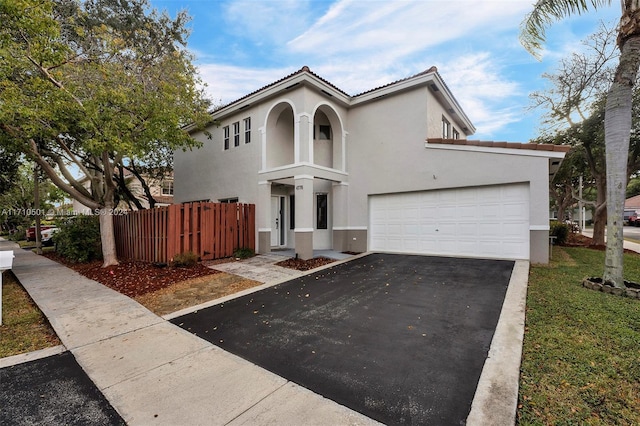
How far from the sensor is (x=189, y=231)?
9.69 metres

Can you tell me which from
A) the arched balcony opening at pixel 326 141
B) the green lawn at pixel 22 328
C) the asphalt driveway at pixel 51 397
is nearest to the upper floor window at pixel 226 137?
the arched balcony opening at pixel 326 141

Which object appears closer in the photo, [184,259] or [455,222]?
[184,259]

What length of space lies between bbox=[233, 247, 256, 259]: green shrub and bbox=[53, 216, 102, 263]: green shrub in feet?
19.4

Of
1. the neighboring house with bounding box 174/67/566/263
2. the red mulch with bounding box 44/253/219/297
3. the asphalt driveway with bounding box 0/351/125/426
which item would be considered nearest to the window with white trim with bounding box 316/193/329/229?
the neighboring house with bounding box 174/67/566/263

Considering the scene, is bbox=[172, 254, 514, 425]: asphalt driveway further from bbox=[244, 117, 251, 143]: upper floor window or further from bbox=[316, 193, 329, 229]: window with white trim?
bbox=[244, 117, 251, 143]: upper floor window

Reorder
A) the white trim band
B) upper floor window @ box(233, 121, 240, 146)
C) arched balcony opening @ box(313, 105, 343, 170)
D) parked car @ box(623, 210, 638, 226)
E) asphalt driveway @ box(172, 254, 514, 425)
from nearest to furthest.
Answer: asphalt driveway @ box(172, 254, 514, 425) < the white trim band < arched balcony opening @ box(313, 105, 343, 170) < upper floor window @ box(233, 121, 240, 146) < parked car @ box(623, 210, 638, 226)

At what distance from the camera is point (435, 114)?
11.0m

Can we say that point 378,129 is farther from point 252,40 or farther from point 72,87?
point 72,87

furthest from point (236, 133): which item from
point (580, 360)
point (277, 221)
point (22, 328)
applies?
point (580, 360)

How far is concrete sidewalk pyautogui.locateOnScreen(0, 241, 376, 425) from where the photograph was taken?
2.51 metres

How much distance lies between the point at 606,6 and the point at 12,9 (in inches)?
504

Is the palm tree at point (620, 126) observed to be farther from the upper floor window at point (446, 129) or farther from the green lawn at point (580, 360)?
the upper floor window at point (446, 129)

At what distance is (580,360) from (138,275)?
973 centimetres

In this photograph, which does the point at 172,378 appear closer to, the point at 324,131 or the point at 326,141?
the point at 326,141
